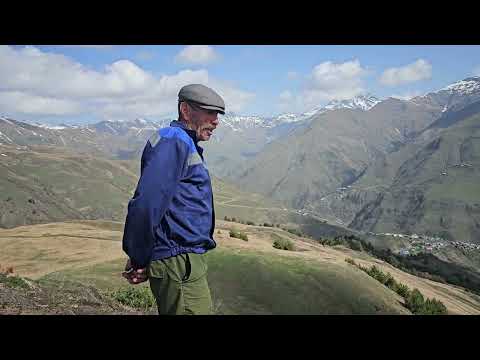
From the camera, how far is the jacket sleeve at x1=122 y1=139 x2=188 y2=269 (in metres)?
3.28

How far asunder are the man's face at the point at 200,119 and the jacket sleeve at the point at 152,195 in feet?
1.29

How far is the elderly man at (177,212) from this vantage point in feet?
10.9

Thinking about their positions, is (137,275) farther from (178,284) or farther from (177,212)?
(177,212)

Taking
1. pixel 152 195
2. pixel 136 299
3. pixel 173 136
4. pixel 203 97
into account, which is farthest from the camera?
pixel 136 299

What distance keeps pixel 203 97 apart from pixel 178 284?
159 centimetres

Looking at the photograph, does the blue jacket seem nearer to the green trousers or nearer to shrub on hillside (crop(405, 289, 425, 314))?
the green trousers

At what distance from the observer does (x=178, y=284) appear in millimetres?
3486

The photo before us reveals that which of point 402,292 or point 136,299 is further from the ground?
point 136,299

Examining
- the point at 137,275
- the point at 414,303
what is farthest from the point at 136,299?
the point at 414,303

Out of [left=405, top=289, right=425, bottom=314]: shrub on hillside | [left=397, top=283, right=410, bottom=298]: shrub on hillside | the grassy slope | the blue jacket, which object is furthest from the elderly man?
[left=397, top=283, right=410, bottom=298]: shrub on hillside

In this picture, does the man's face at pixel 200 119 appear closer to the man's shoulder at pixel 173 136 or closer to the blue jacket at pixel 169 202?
the blue jacket at pixel 169 202

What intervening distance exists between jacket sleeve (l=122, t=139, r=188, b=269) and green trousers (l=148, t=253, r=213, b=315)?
0.17 metres
